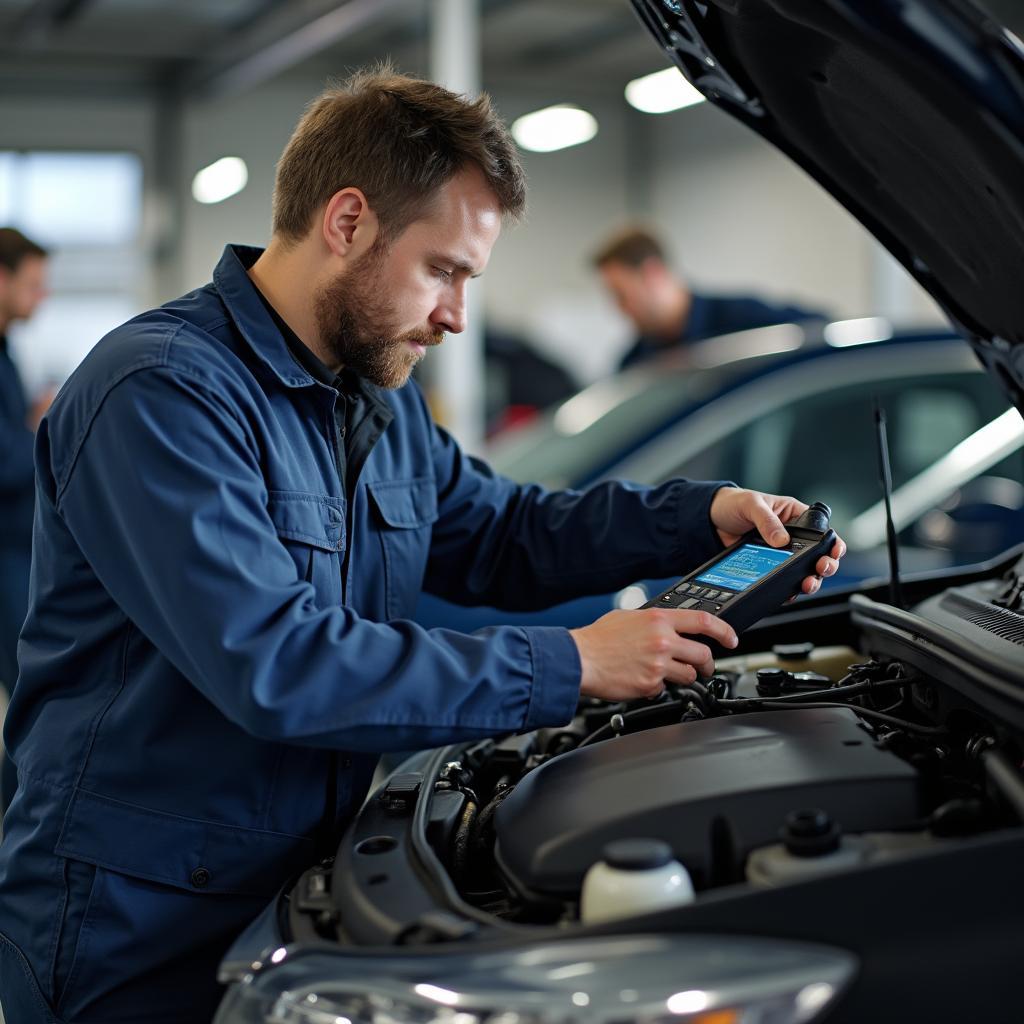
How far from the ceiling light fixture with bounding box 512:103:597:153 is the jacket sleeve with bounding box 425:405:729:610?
31.9 feet

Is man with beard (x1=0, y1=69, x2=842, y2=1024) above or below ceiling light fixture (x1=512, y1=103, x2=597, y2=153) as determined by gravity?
below

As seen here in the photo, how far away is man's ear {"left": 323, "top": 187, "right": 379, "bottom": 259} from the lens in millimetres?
1629

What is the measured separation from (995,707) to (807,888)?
17.1 inches

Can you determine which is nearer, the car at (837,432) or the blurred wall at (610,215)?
the car at (837,432)

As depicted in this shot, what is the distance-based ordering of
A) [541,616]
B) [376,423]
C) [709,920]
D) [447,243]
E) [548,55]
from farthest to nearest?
[548,55]
[541,616]
[376,423]
[447,243]
[709,920]

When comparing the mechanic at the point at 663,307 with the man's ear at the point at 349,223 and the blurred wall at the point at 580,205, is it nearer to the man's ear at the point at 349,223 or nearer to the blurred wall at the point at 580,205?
the man's ear at the point at 349,223

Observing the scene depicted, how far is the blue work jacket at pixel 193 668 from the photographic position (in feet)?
4.42

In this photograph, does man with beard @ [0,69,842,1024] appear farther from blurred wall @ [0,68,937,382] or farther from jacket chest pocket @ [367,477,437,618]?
blurred wall @ [0,68,937,382]

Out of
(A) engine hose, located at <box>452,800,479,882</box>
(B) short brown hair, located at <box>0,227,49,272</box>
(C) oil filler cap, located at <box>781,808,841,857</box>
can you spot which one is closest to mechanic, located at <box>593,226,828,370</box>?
(B) short brown hair, located at <box>0,227,49,272</box>

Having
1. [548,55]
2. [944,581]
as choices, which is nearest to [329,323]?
[944,581]

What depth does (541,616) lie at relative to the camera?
3254mm

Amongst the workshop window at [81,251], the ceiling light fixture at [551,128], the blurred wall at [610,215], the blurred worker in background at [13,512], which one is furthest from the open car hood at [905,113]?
the workshop window at [81,251]

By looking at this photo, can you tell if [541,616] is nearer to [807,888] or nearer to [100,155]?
[807,888]

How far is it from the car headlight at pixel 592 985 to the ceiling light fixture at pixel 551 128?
425 inches
